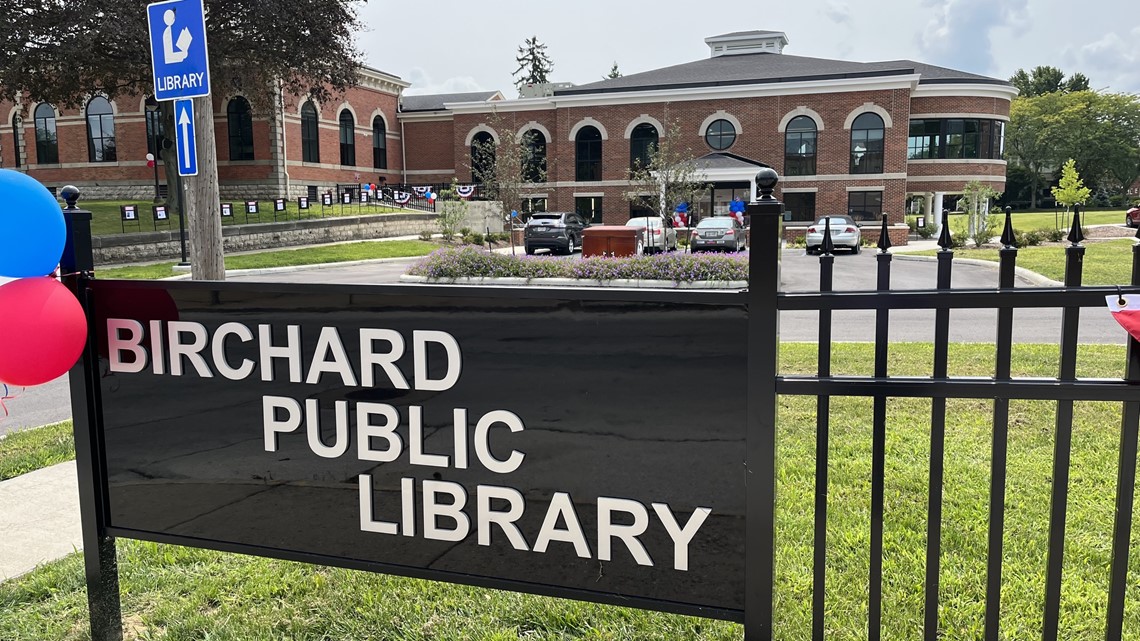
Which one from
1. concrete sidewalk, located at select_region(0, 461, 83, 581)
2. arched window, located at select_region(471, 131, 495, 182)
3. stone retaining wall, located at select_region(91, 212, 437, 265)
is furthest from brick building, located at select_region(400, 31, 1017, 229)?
concrete sidewalk, located at select_region(0, 461, 83, 581)

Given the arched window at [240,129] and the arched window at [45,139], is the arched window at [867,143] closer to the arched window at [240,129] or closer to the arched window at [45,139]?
the arched window at [240,129]

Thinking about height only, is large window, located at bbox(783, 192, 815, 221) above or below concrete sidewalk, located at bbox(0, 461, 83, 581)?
above

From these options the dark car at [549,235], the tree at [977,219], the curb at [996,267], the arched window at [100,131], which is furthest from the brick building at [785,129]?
the arched window at [100,131]

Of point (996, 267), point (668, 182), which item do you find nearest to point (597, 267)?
point (996, 267)

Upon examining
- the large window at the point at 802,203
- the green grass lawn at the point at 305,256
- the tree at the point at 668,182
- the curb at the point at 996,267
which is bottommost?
the curb at the point at 996,267

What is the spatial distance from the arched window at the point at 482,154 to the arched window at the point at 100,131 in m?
18.6

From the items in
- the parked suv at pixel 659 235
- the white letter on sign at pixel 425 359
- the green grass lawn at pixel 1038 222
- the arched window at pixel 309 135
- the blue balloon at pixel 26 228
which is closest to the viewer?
the white letter on sign at pixel 425 359

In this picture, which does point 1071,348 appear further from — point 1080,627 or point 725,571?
point 1080,627

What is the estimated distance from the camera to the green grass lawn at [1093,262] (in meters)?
14.8

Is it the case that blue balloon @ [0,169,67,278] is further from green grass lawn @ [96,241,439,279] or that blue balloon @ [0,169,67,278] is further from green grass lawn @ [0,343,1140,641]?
green grass lawn @ [96,241,439,279]

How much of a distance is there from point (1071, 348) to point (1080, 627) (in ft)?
4.71

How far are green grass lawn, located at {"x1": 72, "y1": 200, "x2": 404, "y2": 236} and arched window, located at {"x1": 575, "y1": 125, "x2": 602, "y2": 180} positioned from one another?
10310 millimetres

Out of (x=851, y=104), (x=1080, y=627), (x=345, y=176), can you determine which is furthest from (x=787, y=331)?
(x=345, y=176)

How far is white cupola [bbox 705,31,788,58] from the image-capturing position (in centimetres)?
4869
